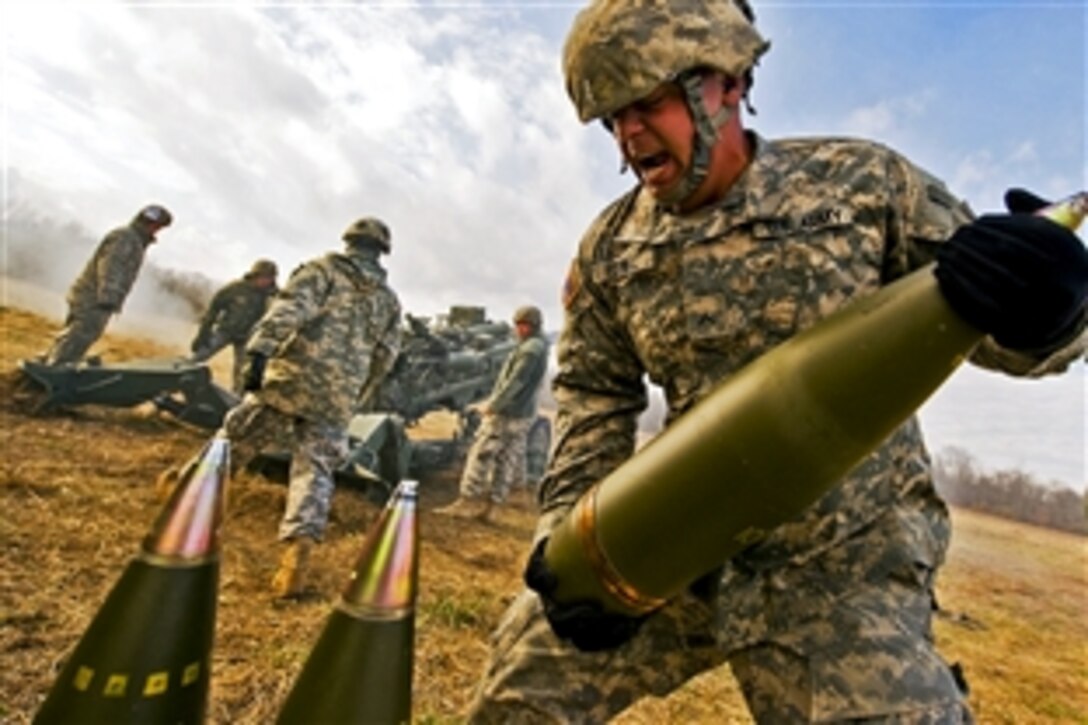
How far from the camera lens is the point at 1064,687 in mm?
5945

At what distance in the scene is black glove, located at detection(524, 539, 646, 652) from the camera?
6.34ft

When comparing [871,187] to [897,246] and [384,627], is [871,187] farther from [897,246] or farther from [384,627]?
[384,627]

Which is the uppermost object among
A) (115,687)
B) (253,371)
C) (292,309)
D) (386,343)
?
(386,343)

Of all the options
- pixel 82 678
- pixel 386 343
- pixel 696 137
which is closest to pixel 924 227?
pixel 696 137

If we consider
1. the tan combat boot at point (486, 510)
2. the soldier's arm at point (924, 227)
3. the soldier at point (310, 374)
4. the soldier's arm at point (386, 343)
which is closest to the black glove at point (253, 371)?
the soldier at point (310, 374)

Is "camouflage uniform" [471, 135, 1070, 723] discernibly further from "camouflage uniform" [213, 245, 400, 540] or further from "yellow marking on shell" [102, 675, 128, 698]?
"camouflage uniform" [213, 245, 400, 540]

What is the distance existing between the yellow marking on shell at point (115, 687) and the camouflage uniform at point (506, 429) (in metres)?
6.51

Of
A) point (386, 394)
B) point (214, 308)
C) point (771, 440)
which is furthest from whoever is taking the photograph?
point (214, 308)

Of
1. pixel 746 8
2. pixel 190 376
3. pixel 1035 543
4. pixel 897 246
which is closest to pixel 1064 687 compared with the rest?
pixel 897 246

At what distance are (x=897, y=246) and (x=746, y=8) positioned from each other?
95cm

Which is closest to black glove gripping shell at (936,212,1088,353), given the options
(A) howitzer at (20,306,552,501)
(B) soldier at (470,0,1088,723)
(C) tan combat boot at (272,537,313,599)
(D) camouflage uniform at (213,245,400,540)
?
(B) soldier at (470,0,1088,723)

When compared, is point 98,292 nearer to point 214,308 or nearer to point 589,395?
point 214,308

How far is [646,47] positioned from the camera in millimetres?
2041

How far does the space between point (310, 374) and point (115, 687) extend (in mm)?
3595
